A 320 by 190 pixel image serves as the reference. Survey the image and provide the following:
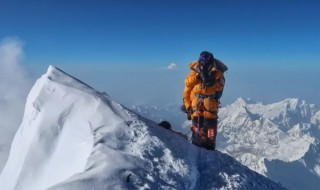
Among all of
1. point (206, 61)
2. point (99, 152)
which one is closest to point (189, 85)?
point (206, 61)

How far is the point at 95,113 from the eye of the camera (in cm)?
989

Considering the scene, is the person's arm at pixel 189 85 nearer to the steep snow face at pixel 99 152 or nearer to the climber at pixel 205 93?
the climber at pixel 205 93

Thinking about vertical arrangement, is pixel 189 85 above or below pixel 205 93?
above

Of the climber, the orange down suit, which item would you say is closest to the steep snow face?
the climber

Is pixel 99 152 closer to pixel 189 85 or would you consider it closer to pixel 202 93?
pixel 202 93

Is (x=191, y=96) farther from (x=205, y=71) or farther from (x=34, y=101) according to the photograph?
(x=34, y=101)

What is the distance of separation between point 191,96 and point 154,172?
6449mm

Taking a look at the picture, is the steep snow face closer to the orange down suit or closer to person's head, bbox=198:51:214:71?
the orange down suit

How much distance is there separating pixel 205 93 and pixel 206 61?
1.20 metres

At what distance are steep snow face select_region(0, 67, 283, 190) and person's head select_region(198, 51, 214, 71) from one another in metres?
3.54

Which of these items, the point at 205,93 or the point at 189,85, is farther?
the point at 189,85

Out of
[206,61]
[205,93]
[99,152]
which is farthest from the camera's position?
[205,93]

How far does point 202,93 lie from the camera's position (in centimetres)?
1397

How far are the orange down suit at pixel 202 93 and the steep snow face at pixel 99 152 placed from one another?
2911 millimetres
